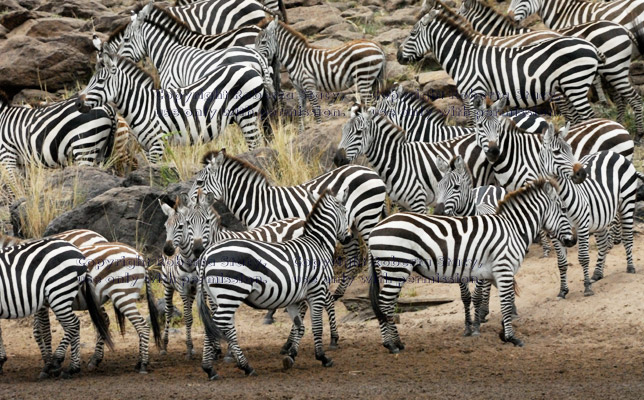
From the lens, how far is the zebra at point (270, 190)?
13031 mm

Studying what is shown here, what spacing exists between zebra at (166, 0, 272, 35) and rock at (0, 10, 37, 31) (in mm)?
3932

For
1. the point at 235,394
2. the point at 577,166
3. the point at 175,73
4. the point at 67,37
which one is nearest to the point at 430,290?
the point at 577,166

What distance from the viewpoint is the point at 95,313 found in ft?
36.0

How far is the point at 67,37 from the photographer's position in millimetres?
21422

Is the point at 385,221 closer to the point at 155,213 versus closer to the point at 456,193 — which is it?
the point at 456,193

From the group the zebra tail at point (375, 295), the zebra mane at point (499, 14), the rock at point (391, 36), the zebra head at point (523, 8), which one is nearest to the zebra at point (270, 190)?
the zebra tail at point (375, 295)

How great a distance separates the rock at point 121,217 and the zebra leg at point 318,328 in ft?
13.2

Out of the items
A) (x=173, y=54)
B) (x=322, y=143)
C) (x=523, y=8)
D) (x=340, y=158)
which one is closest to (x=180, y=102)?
(x=173, y=54)

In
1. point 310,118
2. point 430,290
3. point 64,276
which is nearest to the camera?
point 64,276

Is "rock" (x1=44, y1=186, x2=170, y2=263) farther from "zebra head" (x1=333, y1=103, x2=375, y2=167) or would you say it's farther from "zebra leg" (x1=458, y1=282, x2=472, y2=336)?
"zebra leg" (x1=458, y1=282, x2=472, y2=336)

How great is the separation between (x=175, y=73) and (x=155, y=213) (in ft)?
14.1

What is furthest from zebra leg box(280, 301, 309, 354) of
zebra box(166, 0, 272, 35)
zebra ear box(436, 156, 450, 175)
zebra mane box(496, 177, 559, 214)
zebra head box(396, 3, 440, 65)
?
zebra box(166, 0, 272, 35)

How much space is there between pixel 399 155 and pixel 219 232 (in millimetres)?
3246

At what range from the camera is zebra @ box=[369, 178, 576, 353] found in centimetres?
1127
